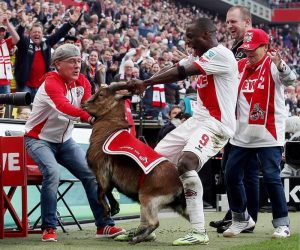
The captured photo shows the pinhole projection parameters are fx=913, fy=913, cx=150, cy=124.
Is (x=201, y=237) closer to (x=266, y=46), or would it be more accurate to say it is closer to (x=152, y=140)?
(x=266, y=46)

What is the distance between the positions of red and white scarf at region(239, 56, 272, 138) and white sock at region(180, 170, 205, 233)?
3.57 ft

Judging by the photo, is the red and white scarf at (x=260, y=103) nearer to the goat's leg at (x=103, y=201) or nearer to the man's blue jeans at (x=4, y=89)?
the goat's leg at (x=103, y=201)

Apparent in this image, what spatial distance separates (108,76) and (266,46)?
29.9ft

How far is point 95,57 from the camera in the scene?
16797 millimetres

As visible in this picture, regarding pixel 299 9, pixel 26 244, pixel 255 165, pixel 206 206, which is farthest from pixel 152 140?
pixel 299 9

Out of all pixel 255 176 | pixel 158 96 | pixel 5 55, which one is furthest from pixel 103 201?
pixel 158 96

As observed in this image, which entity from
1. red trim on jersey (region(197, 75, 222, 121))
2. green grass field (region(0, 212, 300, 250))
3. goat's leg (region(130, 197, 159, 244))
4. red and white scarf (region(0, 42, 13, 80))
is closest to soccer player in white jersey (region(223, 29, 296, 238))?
green grass field (region(0, 212, 300, 250))

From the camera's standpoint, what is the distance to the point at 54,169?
8.59 metres

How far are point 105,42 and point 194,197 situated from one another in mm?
11983

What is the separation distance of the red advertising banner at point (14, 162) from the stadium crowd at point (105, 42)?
1.18m

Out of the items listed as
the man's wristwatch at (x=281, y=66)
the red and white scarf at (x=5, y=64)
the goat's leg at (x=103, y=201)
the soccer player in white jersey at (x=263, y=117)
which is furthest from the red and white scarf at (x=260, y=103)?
the red and white scarf at (x=5, y=64)

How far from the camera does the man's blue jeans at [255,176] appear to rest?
28.4 feet

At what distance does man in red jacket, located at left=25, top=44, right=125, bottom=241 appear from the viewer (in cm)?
853

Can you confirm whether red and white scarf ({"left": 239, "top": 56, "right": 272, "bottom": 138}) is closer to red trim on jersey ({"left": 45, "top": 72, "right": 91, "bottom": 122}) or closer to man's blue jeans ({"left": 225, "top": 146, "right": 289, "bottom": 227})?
man's blue jeans ({"left": 225, "top": 146, "right": 289, "bottom": 227})
